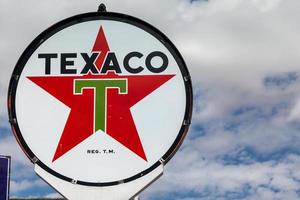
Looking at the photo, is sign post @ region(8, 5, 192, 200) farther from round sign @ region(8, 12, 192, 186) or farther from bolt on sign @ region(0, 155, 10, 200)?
bolt on sign @ region(0, 155, 10, 200)

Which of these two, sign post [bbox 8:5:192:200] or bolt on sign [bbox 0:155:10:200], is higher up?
sign post [bbox 8:5:192:200]

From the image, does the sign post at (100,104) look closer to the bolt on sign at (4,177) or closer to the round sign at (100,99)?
the round sign at (100,99)

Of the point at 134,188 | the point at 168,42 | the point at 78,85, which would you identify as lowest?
the point at 134,188

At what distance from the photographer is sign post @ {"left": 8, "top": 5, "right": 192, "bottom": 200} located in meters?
3.90

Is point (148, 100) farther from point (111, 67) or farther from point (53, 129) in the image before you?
point (53, 129)

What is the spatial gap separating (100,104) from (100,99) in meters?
0.04

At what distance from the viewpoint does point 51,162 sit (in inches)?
156

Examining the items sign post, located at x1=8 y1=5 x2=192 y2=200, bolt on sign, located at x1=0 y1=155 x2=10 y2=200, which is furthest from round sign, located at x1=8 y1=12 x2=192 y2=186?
bolt on sign, located at x1=0 y1=155 x2=10 y2=200

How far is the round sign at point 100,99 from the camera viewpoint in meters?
3.94

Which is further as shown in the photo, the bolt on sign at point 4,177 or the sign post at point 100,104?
the bolt on sign at point 4,177

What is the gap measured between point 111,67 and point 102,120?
1.25 feet

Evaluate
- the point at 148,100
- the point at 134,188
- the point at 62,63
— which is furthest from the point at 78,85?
the point at 134,188

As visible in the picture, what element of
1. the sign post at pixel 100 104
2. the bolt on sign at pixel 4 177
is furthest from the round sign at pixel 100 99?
the bolt on sign at pixel 4 177

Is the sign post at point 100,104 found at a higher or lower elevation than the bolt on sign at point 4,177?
higher
